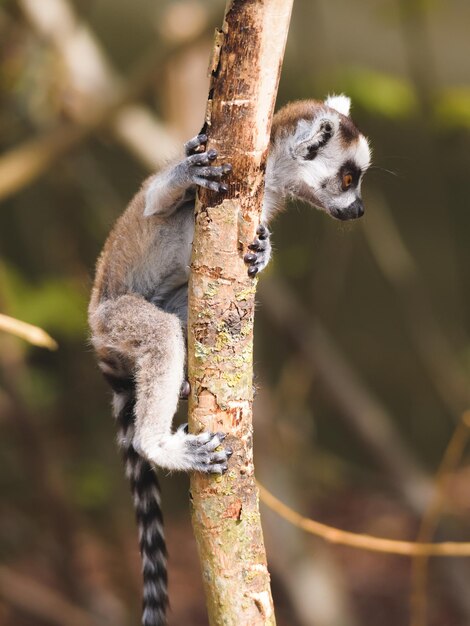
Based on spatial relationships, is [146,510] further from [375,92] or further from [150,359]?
[375,92]

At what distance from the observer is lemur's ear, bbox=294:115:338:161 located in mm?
4801

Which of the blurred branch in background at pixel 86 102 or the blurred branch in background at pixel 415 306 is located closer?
the blurred branch in background at pixel 86 102

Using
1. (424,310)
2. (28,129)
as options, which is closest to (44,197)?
(28,129)

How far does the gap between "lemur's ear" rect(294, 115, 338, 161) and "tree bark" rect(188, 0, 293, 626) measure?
187 centimetres

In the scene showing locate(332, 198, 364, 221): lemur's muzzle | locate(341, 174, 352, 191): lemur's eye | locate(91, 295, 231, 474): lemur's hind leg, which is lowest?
locate(91, 295, 231, 474): lemur's hind leg

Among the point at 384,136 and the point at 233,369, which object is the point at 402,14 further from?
the point at 233,369

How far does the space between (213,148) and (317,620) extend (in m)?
5.64

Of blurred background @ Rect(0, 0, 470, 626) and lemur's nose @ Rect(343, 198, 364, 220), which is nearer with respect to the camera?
lemur's nose @ Rect(343, 198, 364, 220)

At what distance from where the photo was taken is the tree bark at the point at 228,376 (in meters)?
2.99

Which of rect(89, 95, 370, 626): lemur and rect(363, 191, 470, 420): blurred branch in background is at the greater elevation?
rect(363, 191, 470, 420): blurred branch in background

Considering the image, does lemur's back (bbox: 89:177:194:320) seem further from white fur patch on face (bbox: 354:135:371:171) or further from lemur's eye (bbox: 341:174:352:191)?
white fur patch on face (bbox: 354:135:371:171)

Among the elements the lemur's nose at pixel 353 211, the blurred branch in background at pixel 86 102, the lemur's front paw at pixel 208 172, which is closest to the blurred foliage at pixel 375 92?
the blurred branch in background at pixel 86 102

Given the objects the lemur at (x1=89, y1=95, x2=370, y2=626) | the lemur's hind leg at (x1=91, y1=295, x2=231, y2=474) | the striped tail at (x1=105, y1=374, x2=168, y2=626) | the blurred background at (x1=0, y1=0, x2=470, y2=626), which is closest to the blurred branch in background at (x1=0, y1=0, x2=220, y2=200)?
the blurred background at (x1=0, y1=0, x2=470, y2=626)

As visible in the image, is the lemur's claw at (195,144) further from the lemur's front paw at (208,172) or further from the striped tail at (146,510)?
the striped tail at (146,510)
